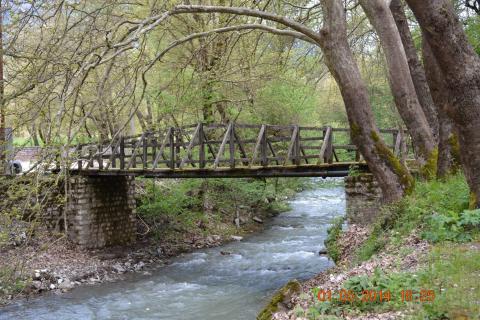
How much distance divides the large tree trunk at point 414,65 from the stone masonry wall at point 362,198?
7.38 ft

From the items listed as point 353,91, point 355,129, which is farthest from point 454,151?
point 353,91

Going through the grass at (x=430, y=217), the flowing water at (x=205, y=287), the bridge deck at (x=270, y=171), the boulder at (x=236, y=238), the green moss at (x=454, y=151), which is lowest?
the flowing water at (x=205, y=287)

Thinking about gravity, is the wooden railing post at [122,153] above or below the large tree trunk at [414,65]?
below

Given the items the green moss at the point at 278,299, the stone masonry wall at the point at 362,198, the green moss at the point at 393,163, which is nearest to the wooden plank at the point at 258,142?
the stone masonry wall at the point at 362,198

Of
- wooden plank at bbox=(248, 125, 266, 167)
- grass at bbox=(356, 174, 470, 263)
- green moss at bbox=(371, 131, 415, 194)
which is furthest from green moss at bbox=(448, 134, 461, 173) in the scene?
wooden plank at bbox=(248, 125, 266, 167)

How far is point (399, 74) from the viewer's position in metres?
8.81

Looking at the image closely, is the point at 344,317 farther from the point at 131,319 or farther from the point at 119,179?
the point at 119,179

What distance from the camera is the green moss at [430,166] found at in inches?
356

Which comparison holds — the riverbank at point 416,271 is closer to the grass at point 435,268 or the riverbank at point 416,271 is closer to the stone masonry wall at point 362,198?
the grass at point 435,268

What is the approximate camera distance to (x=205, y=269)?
1469 centimetres

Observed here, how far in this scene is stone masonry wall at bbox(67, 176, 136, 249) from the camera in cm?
1650

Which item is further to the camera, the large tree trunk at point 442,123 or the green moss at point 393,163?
the green moss at point 393,163
